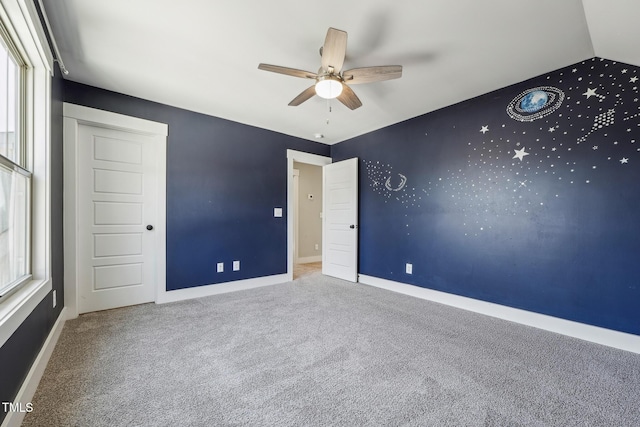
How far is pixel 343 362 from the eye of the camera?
1897 mm

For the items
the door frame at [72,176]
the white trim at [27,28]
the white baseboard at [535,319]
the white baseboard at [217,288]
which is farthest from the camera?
the white baseboard at [217,288]

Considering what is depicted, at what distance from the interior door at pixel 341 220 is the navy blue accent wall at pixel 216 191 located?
0.85 meters

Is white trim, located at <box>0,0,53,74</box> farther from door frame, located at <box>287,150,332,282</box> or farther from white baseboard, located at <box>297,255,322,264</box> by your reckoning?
white baseboard, located at <box>297,255,322,264</box>

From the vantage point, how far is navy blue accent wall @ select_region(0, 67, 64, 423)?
1221 mm

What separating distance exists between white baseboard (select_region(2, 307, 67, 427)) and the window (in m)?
0.51

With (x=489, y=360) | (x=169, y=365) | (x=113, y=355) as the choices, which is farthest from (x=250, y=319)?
(x=489, y=360)

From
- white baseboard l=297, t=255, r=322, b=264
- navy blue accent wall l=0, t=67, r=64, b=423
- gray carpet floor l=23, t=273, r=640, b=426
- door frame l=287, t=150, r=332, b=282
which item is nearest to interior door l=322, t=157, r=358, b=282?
door frame l=287, t=150, r=332, b=282

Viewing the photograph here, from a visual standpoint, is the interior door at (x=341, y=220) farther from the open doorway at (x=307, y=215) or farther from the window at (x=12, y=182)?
the window at (x=12, y=182)

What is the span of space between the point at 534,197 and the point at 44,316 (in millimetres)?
4174

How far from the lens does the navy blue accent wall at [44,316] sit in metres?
1.22

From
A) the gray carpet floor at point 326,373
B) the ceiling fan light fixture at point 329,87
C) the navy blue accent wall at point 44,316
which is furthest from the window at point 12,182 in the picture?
the ceiling fan light fixture at point 329,87

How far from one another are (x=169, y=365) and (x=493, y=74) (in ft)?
11.9

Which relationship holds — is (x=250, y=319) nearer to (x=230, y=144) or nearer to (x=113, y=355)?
(x=113, y=355)

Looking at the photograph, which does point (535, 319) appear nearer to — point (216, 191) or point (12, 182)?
point (216, 191)
